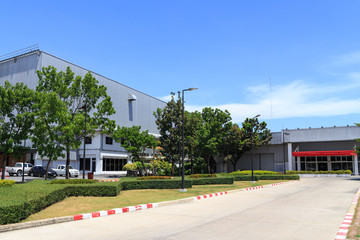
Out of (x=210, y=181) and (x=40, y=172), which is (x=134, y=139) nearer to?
(x=40, y=172)

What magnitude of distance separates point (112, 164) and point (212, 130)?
19465 millimetres

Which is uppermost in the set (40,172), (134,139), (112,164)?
(134,139)

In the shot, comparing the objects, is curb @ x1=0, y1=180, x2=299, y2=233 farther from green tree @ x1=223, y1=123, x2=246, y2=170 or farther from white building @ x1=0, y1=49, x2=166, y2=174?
green tree @ x1=223, y1=123, x2=246, y2=170

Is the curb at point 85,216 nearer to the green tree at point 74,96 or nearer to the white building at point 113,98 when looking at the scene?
the green tree at point 74,96

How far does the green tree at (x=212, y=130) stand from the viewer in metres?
51.8

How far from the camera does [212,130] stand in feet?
177

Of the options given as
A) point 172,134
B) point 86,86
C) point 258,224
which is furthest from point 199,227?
point 172,134

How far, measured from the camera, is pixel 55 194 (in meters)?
14.1

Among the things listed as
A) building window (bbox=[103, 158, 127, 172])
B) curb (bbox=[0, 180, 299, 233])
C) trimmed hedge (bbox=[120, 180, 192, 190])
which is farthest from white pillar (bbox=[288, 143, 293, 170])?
curb (bbox=[0, 180, 299, 233])

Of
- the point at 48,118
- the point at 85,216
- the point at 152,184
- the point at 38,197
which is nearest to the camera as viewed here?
the point at 85,216

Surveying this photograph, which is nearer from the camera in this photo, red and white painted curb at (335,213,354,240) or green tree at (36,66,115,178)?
red and white painted curb at (335,213,354,240)

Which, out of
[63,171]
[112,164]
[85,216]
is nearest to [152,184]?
[85,216]

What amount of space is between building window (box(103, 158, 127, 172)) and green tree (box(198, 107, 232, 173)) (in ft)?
52.4

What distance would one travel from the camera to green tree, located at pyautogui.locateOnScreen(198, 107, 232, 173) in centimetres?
5181
